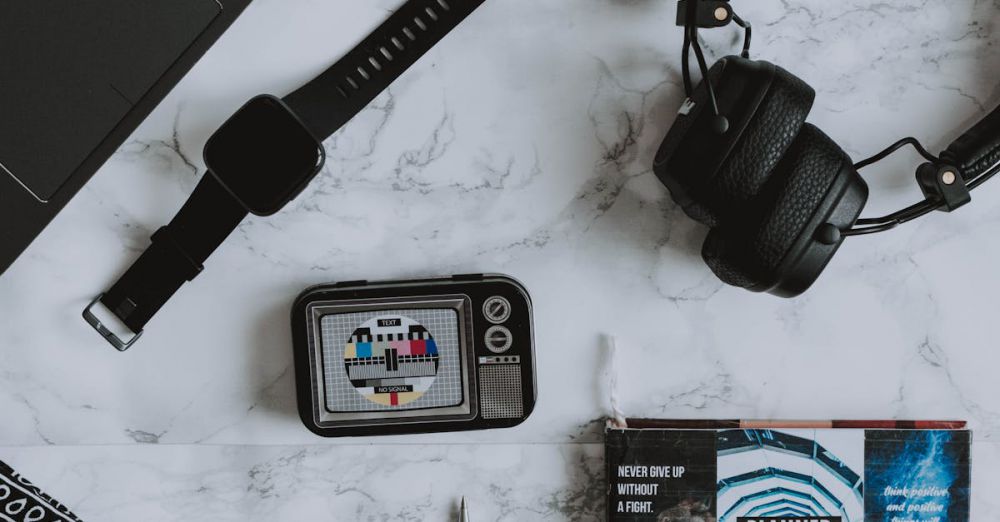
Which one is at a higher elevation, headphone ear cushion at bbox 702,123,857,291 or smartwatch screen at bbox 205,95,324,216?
headphone ear cushion at bbox 702,123,857,291

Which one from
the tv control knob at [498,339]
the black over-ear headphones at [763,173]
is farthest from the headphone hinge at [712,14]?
the tv control knob at [498,339]

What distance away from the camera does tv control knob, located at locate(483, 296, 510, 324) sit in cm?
62

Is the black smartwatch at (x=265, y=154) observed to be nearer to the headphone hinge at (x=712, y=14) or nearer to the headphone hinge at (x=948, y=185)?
the headphone hinge at (x=712, y=14)

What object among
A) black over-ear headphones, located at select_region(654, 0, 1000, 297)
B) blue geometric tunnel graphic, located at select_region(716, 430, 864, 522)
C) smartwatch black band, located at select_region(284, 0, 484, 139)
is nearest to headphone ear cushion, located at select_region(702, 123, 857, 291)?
black over-ear headphones, located at select_region(654, 0, 1000, 297)

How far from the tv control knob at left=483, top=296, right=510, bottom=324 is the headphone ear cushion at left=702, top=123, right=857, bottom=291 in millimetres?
186

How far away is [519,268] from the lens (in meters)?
0.64

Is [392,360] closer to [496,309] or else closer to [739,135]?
[496,309]

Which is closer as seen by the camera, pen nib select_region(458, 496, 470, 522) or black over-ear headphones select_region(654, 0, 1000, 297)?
black over-ear headphones select_region(654, 0, 1000, 297)

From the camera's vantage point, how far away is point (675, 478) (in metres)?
0.63

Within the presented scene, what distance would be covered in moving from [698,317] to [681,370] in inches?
1.9

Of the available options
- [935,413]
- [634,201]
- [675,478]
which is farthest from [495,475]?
[935,413]

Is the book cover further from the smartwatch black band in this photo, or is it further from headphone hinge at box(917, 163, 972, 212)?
the smartwatch black band

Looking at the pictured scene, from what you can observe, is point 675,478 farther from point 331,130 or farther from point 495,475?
point 331,130

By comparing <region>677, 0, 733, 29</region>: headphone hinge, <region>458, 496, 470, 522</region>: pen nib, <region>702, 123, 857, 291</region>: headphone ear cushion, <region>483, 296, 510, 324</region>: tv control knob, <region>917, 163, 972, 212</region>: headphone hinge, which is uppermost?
<region>677, 0, 733, 29</region>: headphone hinge
